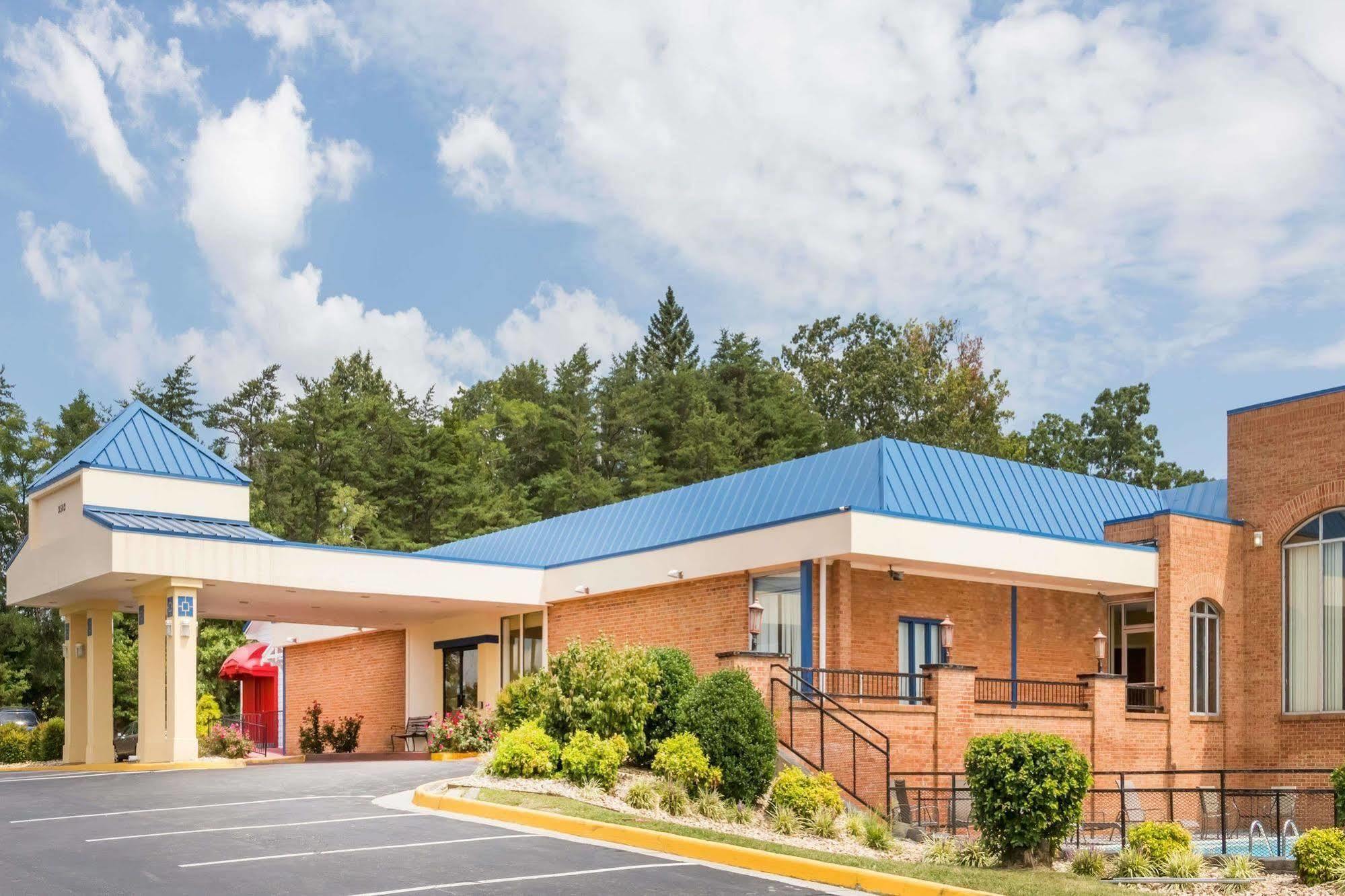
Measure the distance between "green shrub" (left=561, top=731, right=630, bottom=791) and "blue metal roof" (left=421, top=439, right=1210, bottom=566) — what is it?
6151 millimetres

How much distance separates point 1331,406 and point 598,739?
1508 centimetres

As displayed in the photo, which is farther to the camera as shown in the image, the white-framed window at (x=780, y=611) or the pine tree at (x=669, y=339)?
the pine tree at (x=669, y=339)

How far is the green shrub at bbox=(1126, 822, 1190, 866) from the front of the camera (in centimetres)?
1482

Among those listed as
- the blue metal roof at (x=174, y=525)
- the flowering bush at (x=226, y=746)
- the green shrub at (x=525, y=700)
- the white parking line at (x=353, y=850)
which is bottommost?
the flowering bush at (x=226, y=746)

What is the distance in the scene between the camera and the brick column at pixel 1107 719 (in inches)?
975

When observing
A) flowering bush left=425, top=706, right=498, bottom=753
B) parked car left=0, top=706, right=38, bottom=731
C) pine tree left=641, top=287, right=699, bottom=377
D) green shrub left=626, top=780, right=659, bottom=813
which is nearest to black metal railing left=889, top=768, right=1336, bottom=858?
green shrub left=626, top=780, right=659, bottom=813

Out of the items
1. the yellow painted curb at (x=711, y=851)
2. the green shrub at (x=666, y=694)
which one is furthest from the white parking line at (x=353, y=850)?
the green shrub at (x=666, y=694)

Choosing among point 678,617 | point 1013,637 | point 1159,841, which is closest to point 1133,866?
point 1159,841

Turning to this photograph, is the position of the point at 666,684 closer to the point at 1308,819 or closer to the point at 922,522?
the point at 922,522

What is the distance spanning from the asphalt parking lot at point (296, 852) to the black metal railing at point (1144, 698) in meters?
14.2

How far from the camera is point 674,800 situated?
18.0 meters

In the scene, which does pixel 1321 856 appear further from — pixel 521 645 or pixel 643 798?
pixel 521 645

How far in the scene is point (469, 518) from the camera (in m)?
61.2

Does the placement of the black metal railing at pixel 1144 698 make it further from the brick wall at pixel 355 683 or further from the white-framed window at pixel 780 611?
the brick wall at pixel 355 683
